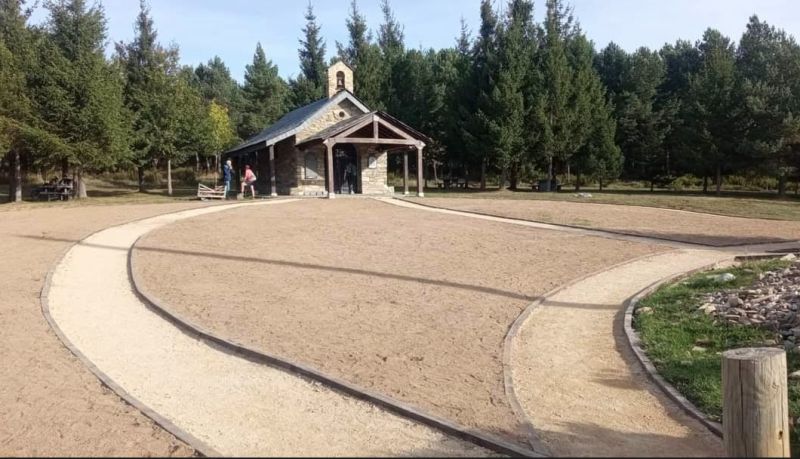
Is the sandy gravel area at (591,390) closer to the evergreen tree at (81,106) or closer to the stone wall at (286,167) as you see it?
the stone wall at (286,167)

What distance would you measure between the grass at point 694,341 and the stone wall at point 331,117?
23369 mm

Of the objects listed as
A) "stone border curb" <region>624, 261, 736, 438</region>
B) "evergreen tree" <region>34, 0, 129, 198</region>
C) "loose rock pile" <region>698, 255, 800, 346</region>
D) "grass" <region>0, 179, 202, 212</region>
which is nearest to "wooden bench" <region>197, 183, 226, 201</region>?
"grass" <region>0, 179, 202, 212</region>

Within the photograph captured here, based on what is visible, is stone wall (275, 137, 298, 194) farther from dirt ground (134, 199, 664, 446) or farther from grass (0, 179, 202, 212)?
dirt ground (134, 199, 664, 446)

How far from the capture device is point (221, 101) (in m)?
72.6

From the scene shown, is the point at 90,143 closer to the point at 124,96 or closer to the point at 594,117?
the point at 124,96

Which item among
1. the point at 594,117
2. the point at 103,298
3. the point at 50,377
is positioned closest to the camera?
the point at 50,377

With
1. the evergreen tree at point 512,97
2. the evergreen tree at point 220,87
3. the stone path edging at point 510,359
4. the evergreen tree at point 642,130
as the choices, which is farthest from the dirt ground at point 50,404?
the evergreen tree at point 220,87

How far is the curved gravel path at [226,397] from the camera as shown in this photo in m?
4.61

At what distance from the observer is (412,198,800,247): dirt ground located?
15.6 metres

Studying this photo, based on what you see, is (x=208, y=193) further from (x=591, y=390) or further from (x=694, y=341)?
(x=591, y=390)

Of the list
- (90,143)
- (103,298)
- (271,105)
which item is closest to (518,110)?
(90,143)

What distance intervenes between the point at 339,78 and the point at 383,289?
25495 millimetres

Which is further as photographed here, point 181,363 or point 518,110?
point 518,110

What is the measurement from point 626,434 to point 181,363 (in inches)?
177
